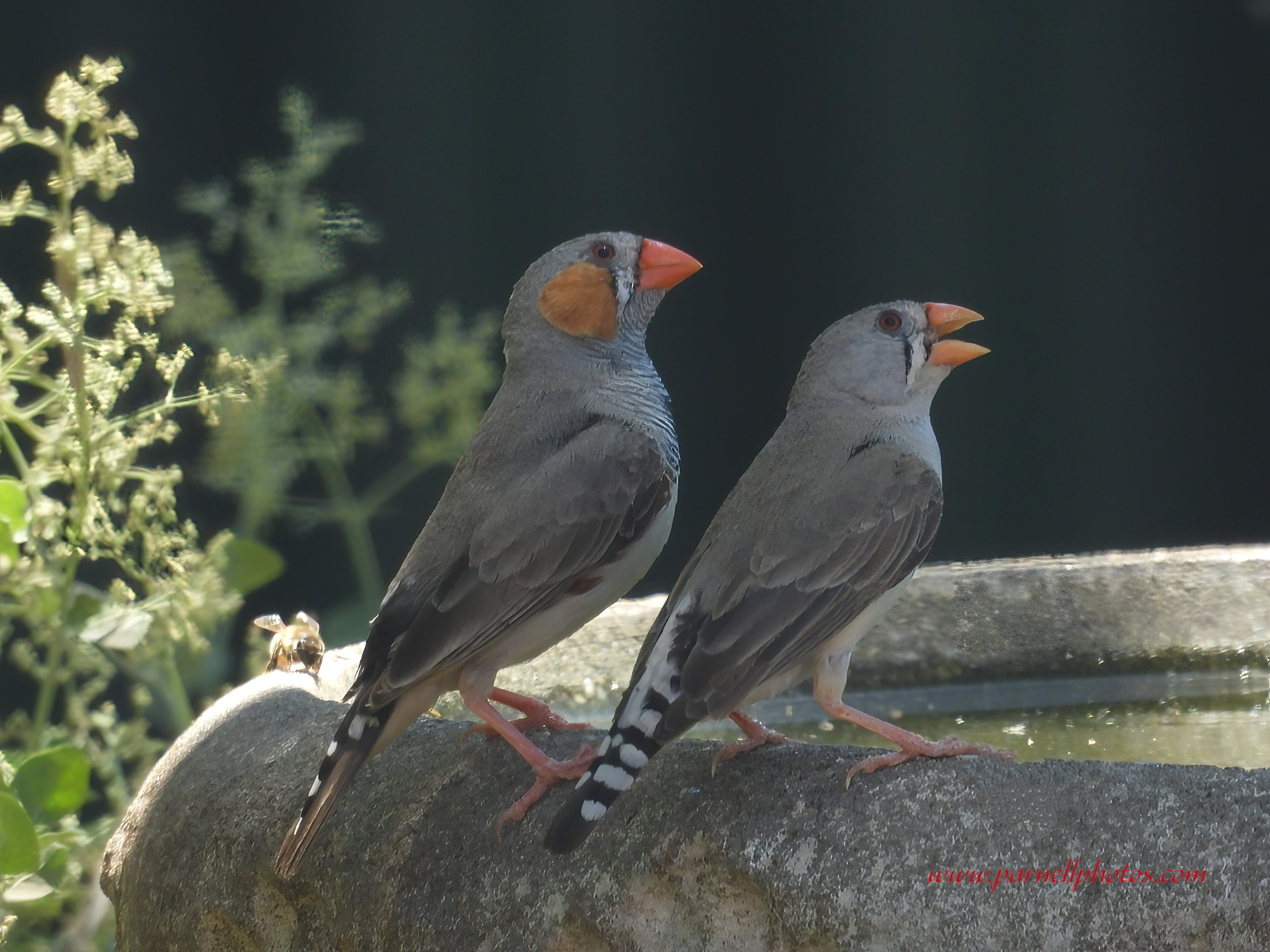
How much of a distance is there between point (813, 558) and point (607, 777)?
452 millimetres

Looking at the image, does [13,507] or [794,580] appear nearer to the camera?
[794,580]

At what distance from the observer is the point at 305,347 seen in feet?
11.1

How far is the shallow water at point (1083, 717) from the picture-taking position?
2.31m

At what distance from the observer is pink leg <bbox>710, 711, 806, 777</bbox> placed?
1.62 metres

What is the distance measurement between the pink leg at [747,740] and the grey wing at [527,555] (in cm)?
32

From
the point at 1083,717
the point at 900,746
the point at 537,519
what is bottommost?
the point at 1083,717

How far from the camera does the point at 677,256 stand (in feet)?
7.41

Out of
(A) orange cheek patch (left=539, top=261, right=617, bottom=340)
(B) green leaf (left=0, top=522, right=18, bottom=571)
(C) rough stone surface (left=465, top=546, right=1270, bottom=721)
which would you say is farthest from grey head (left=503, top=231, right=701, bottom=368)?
(B) green leaf (left=0, top=522, right=18, bottom=571)

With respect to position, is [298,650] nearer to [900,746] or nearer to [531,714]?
[531,714]

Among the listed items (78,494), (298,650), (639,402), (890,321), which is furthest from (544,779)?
(78,494)

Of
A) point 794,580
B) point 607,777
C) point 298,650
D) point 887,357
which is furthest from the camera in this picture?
point 298,650

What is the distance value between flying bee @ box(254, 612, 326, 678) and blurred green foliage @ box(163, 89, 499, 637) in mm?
836

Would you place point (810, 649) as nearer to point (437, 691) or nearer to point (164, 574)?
point (437, 691)

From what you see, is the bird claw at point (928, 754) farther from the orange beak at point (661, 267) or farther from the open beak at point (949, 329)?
the orange beak at point (661, 267)
